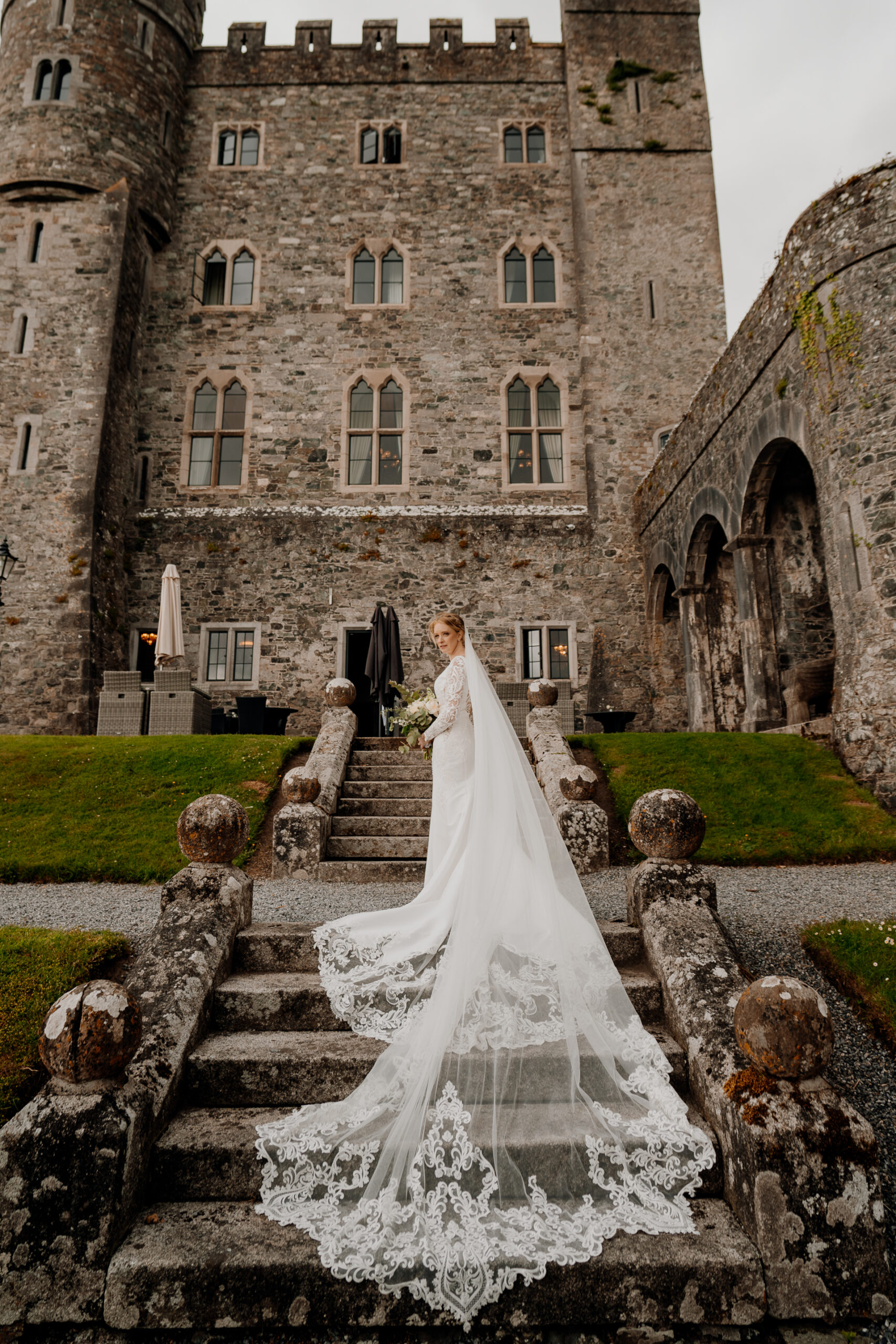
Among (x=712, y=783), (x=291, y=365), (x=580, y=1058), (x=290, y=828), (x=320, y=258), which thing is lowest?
(x=580, y=1058)

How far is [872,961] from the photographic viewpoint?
4.61 m

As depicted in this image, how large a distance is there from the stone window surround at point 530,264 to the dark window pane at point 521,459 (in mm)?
3248

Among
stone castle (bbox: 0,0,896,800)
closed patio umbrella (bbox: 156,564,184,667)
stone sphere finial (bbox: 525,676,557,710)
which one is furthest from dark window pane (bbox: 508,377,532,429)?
stone sphere finial (bbox: 525,676,557,710)

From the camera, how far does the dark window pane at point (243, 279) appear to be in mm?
18016

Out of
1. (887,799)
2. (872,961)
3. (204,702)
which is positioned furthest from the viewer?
(204,702)

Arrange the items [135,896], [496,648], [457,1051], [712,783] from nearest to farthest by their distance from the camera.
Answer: [457,1051]
[135,896]
[712,783]
[496,648]

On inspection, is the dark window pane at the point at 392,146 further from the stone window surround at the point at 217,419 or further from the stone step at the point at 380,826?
the stone step at the point at 380,826

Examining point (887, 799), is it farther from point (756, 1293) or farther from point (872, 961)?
point (756, 1293)

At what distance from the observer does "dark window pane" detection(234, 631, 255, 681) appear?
1611 centimetres

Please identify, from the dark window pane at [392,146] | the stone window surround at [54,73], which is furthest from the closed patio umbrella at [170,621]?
the dark window pane at [392,146]

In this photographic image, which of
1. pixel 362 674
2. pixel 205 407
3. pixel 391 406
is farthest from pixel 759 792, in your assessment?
pixel 205 407

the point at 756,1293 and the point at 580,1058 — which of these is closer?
the point at 756,1293

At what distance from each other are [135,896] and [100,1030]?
4.10 m

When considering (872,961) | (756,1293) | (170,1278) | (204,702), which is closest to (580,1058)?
(756,1293)
